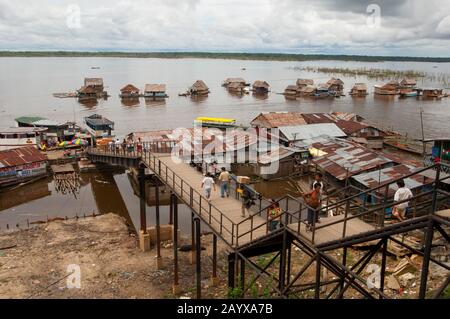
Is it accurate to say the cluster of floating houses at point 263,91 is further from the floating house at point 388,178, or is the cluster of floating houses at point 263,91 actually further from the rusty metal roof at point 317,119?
the floating house at point 388,178

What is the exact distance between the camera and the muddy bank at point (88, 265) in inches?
738

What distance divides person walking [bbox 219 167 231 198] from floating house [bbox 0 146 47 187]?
25.1 meters

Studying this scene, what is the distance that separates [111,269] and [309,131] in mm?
29945

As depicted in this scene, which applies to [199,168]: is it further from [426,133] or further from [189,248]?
[426,133]

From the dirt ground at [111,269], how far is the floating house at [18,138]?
20164 mm

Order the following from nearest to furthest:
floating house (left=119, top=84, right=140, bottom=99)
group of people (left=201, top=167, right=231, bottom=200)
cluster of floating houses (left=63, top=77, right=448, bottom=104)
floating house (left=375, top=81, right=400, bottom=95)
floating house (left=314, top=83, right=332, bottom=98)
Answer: group of people (left=201, top=167, right=231, bottom=200), cluster of floating houses (left=63, top=77, right=448, bottom=104), floating house (left=119, top=84, right=140, bottom=99), floating house (left=314, top=83, right=332, bottom=98), floating house (left=375, top=81, right=400, bottom=95)

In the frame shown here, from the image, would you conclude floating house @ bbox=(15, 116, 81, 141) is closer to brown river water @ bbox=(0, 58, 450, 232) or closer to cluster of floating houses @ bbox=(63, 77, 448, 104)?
brown river water @ bbox=(0, 58, 450, 232)

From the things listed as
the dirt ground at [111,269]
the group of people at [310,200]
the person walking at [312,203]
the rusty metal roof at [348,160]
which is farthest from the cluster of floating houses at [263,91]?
the person walking at [312,203]

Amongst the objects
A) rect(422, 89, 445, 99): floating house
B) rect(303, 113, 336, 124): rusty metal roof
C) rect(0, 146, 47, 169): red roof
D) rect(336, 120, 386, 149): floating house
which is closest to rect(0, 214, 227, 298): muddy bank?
rect(0, 146, 47, 169): red roof

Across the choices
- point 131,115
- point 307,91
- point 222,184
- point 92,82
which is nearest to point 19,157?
point 222,184

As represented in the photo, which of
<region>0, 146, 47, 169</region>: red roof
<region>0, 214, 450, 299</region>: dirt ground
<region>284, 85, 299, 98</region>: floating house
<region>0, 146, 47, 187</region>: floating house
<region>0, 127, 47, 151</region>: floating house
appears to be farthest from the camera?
<region>284, 85, 299, 98</region>: floating house

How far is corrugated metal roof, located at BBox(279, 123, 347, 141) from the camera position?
143ft

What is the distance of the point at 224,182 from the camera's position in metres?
16.8
